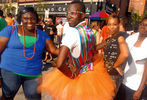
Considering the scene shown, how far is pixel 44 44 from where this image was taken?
2.46 m

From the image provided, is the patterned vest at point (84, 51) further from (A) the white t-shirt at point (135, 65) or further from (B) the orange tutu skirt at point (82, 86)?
(A) the white t-shirt at point (135, 65)

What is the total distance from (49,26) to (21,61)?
5.71m

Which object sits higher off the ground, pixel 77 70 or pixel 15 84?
pixel 77 70

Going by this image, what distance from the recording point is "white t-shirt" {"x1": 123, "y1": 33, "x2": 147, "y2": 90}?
2.07 metres

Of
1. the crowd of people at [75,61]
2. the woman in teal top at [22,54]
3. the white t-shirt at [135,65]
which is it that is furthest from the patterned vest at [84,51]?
the woman in teal top at [22,54]

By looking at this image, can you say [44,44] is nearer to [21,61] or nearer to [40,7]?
[21,61]

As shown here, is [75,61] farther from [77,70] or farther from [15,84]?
[15,84]

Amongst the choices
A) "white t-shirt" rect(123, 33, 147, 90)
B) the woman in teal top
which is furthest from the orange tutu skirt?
the woman in teal top

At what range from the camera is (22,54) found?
7.43ft

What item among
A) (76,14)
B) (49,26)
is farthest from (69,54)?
(49,26)

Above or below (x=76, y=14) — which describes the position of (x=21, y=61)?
below

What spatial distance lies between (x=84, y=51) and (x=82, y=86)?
404 millimetres

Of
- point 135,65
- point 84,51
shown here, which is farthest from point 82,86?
point 135,65

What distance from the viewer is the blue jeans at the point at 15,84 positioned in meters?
Answer: 2.30
